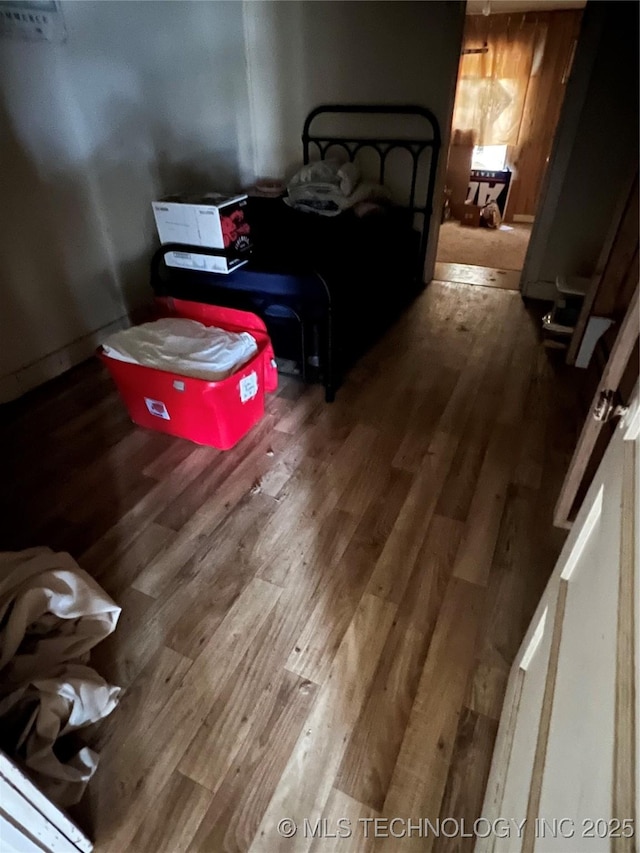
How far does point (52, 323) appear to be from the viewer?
2.08m

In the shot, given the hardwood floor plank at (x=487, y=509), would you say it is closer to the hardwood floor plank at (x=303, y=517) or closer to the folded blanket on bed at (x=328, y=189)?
the hardwood floor plank at (x=303, y=517)

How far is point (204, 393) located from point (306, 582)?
2.23 feet

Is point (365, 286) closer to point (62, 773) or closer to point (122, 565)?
point (122, 565)

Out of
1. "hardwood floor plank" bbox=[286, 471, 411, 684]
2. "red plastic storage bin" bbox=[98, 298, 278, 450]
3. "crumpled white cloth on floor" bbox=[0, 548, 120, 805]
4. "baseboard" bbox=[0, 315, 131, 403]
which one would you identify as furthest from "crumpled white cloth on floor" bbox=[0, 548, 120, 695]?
"baseboard" bbox=[0, 315, 131, 403]

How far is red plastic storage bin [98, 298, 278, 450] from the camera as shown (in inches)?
61.4

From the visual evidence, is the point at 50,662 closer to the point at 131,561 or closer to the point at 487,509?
the point at 131,561

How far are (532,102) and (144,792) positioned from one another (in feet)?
4.29

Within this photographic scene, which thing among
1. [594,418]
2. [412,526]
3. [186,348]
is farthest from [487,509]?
[186,348]

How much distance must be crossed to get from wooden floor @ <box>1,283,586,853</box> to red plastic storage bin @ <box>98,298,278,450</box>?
0.08m

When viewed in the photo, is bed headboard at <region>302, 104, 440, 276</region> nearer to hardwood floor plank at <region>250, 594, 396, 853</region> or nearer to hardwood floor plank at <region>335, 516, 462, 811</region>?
hardwood floor plank at <region>335, 516, 462, 811</region>

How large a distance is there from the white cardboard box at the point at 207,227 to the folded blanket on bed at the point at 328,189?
28.1 inches

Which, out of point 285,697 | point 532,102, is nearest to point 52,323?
point 285,697

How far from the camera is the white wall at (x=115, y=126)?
5.49 feet

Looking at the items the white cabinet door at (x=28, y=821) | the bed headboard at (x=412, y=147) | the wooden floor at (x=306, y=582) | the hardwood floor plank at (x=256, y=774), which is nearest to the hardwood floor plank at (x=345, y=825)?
the wooden floor at (x=306, y=582)
